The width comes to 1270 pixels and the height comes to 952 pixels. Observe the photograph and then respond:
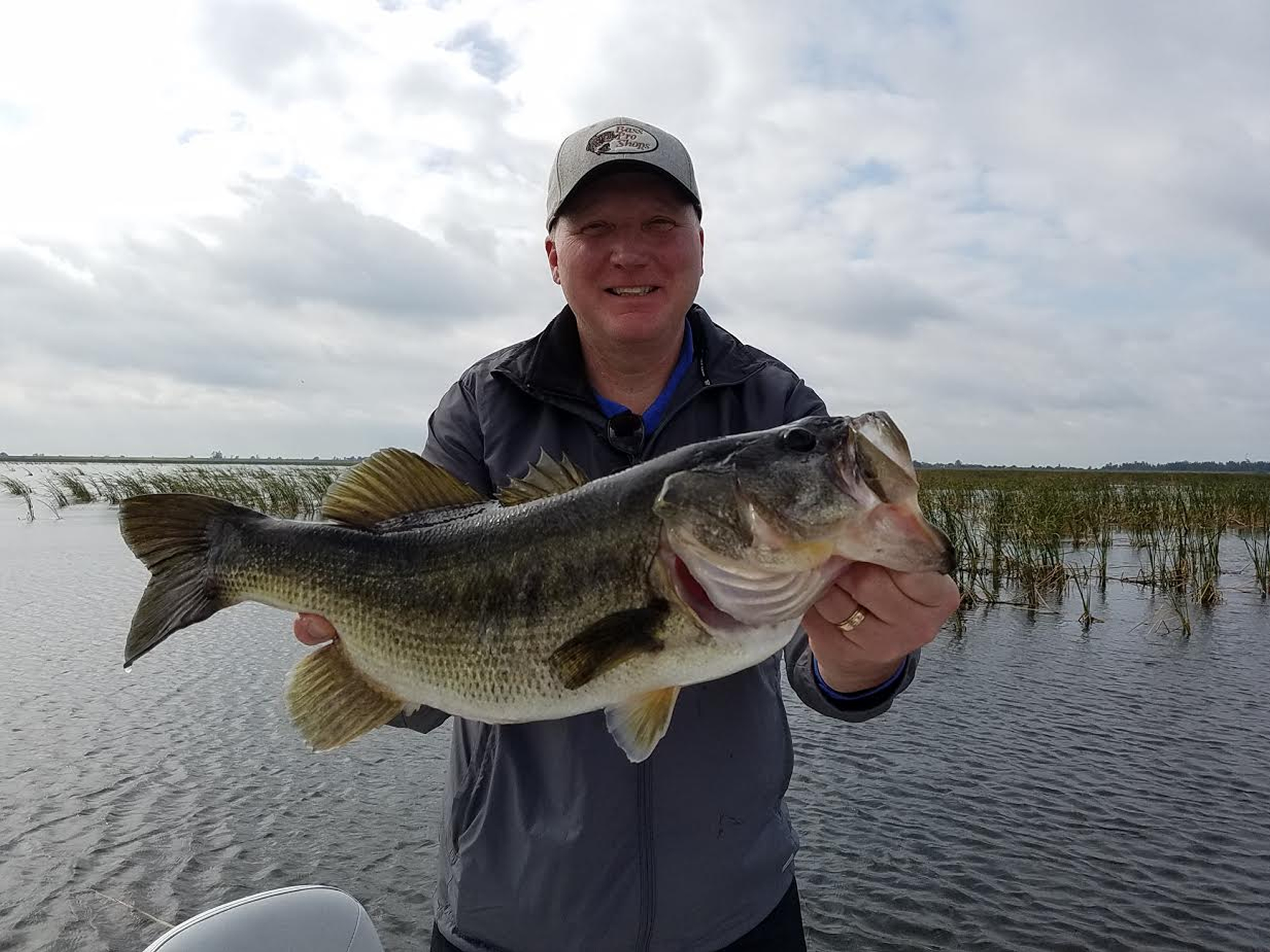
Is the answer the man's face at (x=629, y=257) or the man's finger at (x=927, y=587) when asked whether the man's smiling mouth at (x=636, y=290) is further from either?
the man's finger at (x=927, y=587)

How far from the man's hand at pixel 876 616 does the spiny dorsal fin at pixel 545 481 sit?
87 cm

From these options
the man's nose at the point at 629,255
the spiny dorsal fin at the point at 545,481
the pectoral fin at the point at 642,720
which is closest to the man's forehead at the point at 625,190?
the man's nose at the point at 629,255

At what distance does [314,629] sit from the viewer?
2926 mm

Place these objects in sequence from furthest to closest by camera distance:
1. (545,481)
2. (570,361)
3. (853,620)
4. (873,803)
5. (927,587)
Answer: (873,803)
(570,361)
(545,481)
(853,620)
(927,587)

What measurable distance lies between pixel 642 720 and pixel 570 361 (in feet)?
4.52

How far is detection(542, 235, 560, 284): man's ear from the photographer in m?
3.26

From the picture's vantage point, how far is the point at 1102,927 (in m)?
6.00

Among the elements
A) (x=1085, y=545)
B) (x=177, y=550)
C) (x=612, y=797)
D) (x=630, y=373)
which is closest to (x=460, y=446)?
(x=630, y=373)

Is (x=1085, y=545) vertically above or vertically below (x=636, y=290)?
below

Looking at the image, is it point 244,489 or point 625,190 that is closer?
point 625,190

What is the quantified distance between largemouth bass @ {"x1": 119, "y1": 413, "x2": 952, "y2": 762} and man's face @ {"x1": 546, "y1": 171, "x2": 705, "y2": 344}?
1.93ft

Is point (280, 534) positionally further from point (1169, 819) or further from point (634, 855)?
point (1169, 819)

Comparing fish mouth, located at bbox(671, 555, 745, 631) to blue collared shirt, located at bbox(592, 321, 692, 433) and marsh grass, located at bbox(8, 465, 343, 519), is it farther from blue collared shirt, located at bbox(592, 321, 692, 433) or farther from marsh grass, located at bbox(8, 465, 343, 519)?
marsh grass, located at bbox(8, 465, 343, 519)

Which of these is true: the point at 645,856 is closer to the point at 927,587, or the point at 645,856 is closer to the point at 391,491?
the point at 927,587
